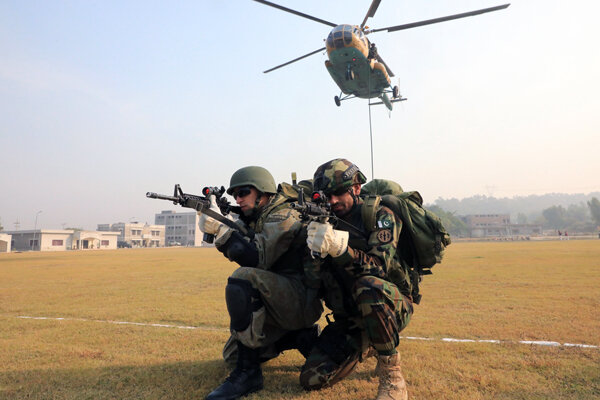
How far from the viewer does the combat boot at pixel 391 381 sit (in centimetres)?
302

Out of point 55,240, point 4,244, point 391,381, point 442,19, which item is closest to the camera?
point 391,381

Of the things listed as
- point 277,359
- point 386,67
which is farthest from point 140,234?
point 277,359

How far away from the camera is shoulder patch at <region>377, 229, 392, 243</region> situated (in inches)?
135

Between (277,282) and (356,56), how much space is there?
1633 cm

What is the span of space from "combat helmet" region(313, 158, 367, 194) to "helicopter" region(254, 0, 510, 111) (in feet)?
43.3

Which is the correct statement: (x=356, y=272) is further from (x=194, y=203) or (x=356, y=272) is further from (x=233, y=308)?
(x=194, y=203)

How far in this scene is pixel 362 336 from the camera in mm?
3707

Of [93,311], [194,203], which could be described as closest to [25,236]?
[93,311]

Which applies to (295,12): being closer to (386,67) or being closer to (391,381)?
(386,67)

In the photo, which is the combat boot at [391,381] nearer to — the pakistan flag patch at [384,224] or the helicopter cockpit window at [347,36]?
the pakistan flag patch at [384,224]

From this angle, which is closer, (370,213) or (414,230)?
(370,213)

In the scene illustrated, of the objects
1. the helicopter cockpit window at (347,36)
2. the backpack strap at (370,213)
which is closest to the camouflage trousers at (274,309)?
the backpack strap at (370,213)

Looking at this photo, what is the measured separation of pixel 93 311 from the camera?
782cm

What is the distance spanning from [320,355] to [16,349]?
4.24 meters
